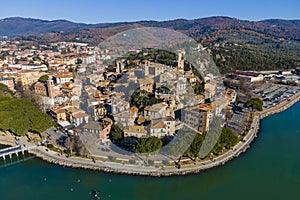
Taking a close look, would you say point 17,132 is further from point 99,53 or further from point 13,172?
point 99,53

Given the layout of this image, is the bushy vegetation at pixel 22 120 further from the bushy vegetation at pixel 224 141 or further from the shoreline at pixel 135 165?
the bushy vegetation at pixel 224 141

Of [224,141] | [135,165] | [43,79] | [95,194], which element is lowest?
[95,194]

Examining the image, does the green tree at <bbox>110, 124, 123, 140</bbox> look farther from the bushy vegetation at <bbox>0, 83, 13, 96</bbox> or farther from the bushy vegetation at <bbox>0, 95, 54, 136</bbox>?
the bushy vegetation at <bbox>0, 83, 13, 96</bbox>

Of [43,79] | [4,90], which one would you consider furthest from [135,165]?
[43,79]

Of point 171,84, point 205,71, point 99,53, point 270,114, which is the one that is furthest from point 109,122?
point 99,53

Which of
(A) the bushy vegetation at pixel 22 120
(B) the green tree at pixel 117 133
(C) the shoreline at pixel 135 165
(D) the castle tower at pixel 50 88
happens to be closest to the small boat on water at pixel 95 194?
(C) the shoreline at pixel 135 165

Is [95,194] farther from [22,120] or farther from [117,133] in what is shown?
[22,120]
